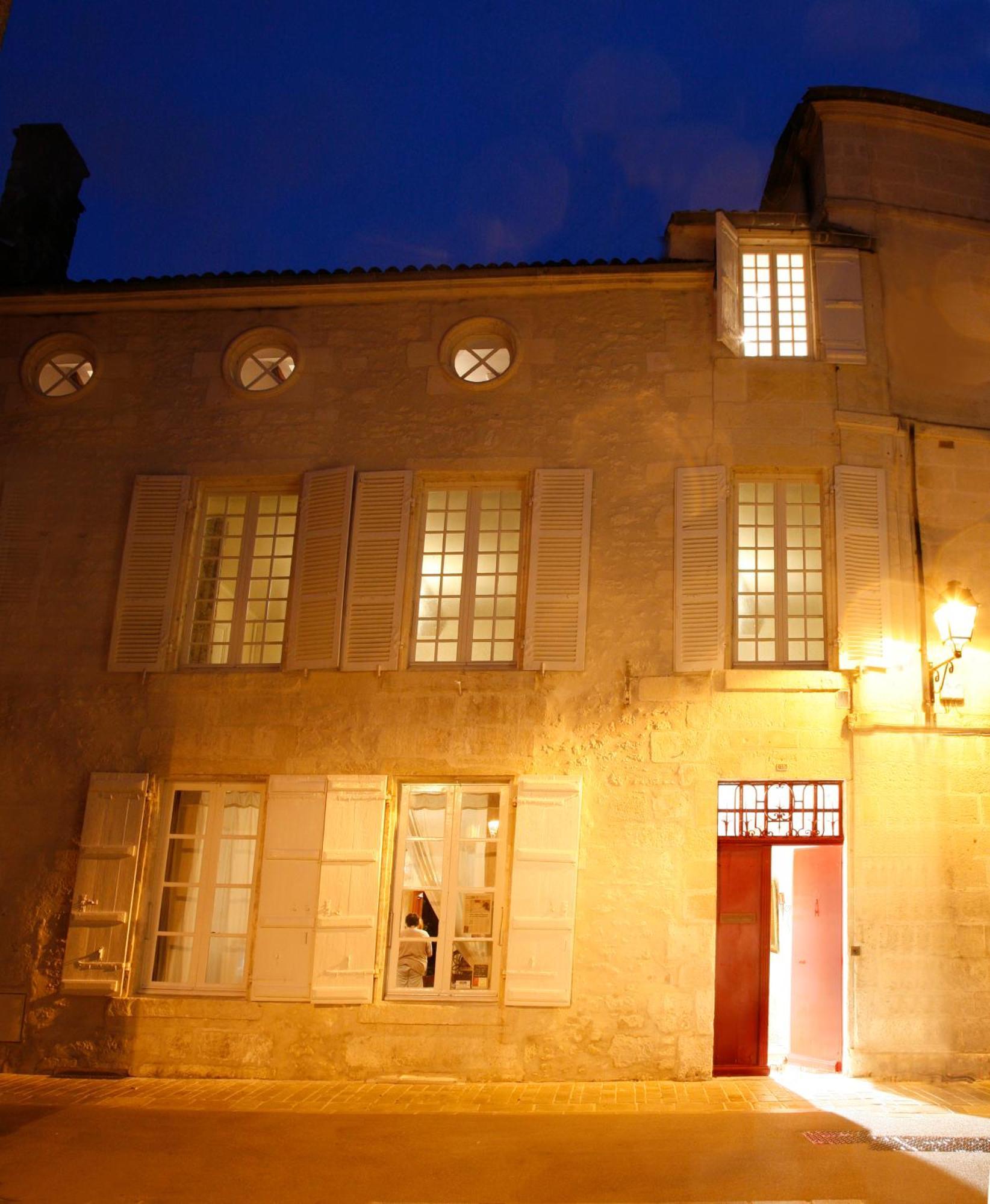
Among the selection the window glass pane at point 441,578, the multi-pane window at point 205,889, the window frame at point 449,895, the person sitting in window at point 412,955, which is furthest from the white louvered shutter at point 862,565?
the multi-pane window at point 205,889

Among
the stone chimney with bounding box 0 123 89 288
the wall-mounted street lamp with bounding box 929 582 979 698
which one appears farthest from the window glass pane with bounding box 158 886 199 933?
the stone chimney with bounding box 0 123 89 288

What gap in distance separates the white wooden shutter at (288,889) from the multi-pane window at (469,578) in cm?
141

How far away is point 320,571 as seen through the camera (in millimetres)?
9094

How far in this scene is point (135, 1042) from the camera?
822cm

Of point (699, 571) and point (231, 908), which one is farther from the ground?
point (699, 571)

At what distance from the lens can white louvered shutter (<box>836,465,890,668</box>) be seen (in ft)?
27.2

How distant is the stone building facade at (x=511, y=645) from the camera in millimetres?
7996

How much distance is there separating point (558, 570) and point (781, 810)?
2425 mm

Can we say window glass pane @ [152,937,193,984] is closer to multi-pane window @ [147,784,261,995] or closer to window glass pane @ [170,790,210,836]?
multi-pane window @ [147,784,261,995]

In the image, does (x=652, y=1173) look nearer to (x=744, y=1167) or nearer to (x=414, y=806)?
(x=744, y=1167)

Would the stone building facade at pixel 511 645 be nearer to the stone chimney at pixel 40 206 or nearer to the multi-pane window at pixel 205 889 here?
the multi-pane window at pixel 205 889

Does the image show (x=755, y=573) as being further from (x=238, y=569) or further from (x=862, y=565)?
(x=238, y=569)

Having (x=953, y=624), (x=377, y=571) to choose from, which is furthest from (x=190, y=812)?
(x=953, y=624)

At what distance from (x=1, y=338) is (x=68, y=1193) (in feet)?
24.3
